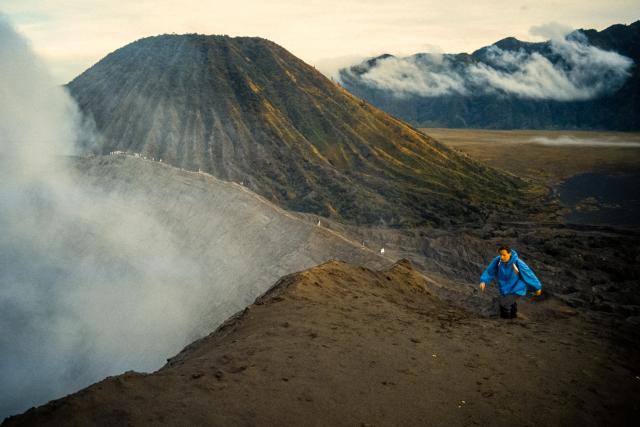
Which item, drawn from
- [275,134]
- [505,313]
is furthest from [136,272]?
[275,134]

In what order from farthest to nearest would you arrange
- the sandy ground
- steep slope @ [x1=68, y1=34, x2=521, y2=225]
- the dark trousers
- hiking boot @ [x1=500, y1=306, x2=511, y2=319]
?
1. steep slope @ [x1=68, y1=34, x2=521, y2=225]
2. hiking boot @ [x1=500, y1=306, x2=511, y2=319]
3. the dark trousers
4. the sandy ground

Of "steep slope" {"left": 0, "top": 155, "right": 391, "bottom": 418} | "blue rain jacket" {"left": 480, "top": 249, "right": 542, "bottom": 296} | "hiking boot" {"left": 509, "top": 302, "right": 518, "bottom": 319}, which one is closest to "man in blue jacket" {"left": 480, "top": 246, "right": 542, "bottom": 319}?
"blue rain jacket" {"left": 480, "top": 249, "right": 542, "bottom": 296}

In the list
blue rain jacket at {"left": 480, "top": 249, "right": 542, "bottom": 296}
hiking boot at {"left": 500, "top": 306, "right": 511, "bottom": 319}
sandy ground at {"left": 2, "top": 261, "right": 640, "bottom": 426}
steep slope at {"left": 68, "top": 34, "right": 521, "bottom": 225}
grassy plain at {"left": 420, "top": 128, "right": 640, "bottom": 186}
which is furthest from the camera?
grassy plain at {"left": 420, "top": 128, "right": 640, "bottom": 186}

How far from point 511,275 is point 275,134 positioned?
46826 millimetres

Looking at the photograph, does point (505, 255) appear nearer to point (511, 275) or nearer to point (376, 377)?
point (511, 275)

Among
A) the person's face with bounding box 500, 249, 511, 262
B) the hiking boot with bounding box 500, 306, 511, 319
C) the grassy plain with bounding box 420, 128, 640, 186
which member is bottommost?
the grassy plain with bounding box 420, 128, 640, 186

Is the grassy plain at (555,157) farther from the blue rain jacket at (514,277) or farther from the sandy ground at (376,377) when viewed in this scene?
the sandy ground at (376,377)

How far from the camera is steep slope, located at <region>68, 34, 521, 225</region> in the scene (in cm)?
4494

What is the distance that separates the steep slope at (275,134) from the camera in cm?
4494

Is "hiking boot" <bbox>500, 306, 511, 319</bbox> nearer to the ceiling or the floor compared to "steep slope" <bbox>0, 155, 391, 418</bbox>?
nearer to the ceiling

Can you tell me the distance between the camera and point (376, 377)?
6984mm

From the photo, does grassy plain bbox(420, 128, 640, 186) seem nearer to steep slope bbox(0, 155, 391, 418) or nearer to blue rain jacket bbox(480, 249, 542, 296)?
steep slope bbox(0, 155, 391, 418)

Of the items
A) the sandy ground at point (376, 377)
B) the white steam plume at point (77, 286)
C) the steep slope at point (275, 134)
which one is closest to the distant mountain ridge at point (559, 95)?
the steep slope at point (275, 134)

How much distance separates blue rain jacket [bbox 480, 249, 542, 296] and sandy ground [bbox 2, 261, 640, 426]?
717 millimetres
